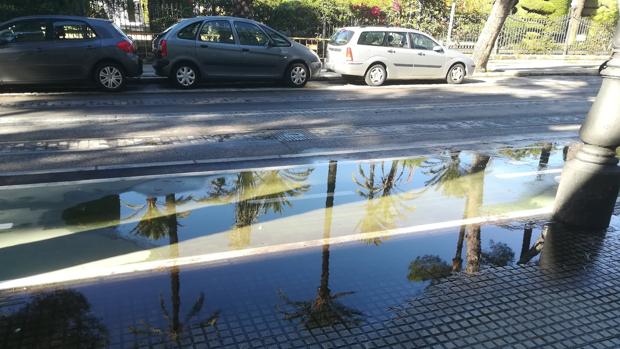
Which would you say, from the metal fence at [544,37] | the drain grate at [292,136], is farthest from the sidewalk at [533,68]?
the drain grate at [292,136]

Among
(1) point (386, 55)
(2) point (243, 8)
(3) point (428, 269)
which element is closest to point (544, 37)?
(1) point (386, 55)

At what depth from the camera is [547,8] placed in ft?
108

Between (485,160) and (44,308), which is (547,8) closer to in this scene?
(485,160)

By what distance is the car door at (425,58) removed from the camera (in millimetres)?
15969

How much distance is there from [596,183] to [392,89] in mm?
10571

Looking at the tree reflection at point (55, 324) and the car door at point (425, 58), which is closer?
the tree reflection at point (55, 324)

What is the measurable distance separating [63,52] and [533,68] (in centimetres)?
1808

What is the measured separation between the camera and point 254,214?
542 centimetres

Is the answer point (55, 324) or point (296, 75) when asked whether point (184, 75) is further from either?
point (55, 324)

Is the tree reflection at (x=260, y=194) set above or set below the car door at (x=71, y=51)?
below

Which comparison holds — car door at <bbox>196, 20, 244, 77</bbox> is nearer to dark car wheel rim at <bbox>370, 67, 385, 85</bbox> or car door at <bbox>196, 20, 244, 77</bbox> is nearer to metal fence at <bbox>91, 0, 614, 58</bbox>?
dark car wheel rim at <bbox>370, 67, 385, 85</bbox>

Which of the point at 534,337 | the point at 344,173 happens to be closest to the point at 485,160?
the point at 344,173

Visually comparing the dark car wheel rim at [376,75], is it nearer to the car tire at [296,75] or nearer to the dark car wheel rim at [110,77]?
the car tire at [296,75]

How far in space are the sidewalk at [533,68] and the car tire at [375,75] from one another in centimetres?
154
